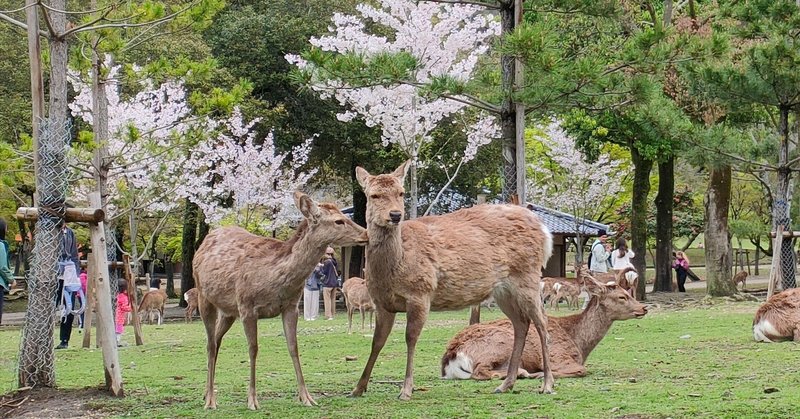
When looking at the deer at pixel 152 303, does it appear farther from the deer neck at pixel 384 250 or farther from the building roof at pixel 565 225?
the deer neck at pixel 384 250

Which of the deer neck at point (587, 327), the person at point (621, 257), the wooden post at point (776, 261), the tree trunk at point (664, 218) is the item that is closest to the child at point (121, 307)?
the deer neck at point (587, 327)

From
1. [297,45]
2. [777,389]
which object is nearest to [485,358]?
[777,389]

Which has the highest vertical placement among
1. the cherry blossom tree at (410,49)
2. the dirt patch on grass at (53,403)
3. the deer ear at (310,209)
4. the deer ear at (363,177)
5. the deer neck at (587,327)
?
the cherry blossom tree at (410,49)

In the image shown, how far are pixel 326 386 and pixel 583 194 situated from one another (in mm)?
34773

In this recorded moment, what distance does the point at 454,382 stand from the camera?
9.60m

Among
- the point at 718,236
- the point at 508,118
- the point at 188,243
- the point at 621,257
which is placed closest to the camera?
the point at 508,118

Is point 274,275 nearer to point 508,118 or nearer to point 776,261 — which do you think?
point 508,118

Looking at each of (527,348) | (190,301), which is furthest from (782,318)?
(190,301)

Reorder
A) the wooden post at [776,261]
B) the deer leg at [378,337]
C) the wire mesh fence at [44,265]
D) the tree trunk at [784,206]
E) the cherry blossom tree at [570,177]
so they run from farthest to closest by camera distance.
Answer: the cherry blossom tree at [570,177] < the tree trunk at [784,206] < the wooden post at [776,261] < the wire mesh fence at [44,265] < the deer leg at [378,337]

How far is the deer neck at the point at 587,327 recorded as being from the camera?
10.2m

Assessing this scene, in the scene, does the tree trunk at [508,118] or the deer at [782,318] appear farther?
the tree trunk at [508,118]

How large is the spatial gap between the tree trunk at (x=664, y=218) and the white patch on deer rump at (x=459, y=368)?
21.6m

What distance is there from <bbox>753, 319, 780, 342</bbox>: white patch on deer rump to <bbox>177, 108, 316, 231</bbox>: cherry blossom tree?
68.2ft

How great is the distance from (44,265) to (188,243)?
27.3 m
